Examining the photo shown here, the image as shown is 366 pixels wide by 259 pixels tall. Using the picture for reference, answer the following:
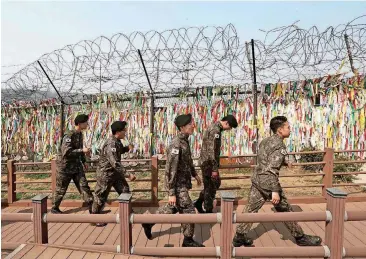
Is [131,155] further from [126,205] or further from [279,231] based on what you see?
[126,205]

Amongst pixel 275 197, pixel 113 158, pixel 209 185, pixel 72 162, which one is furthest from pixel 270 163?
pixel 72 162

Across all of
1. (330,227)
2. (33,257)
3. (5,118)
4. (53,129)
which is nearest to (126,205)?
(33,257)

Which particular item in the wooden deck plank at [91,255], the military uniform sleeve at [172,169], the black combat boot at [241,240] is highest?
the military uniform sleeve at [172,169]

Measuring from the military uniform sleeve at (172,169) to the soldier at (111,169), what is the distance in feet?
3.12

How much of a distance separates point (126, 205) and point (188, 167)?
1.05 meters

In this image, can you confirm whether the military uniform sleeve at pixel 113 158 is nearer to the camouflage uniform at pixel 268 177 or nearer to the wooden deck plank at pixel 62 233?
the wooden deck plank at pixel 62 233

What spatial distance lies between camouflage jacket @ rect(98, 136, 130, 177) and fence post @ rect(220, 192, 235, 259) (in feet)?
5.99

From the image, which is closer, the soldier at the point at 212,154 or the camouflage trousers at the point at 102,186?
the soldier at the point at 212,154

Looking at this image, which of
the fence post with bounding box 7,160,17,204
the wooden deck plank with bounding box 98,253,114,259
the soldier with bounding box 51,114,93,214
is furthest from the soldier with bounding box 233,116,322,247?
the fence post with bounding box 7,160,17,204

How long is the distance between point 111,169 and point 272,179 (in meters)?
2.25

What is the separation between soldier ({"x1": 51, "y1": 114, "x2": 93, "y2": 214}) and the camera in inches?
184

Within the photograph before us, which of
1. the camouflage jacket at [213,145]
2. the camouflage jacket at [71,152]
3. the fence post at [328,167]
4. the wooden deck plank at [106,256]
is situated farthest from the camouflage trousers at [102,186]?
the fence post at [328,167]

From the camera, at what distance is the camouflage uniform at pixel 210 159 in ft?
13.5

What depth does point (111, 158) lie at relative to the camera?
415cm
